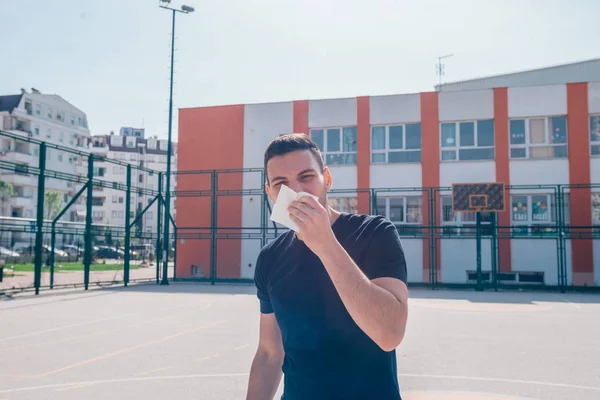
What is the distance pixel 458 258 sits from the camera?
24203 millimetres

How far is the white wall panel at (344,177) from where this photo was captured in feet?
86.3

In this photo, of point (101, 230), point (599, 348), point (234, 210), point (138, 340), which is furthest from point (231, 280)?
point (599, 348)

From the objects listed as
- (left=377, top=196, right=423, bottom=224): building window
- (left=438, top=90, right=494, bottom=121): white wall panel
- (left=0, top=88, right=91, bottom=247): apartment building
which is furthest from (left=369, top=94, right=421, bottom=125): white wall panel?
(left=0, top=88, right=91, bottom=247): apartment building

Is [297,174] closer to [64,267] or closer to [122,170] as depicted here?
[64,267]

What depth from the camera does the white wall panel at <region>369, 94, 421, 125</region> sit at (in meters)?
25.8

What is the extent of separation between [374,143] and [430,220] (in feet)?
14.9

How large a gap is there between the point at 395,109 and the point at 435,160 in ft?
10.1

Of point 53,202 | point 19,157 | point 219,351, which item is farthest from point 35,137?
point 219,351

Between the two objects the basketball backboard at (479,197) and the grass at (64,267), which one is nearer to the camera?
the basketball backboard at (479,197)

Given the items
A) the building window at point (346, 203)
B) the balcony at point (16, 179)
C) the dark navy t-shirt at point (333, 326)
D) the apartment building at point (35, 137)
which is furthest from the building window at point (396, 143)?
the balcony at point (16, 179)

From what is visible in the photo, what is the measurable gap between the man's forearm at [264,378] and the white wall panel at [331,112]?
2478 cm

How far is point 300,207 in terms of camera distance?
1.74 metres

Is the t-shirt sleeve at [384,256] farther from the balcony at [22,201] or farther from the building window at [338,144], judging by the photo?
the balcony at [22,201]

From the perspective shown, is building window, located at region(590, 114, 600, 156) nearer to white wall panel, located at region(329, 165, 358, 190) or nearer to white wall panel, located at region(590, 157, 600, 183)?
white wall panel, located at region(590, 157, 600, 183)
